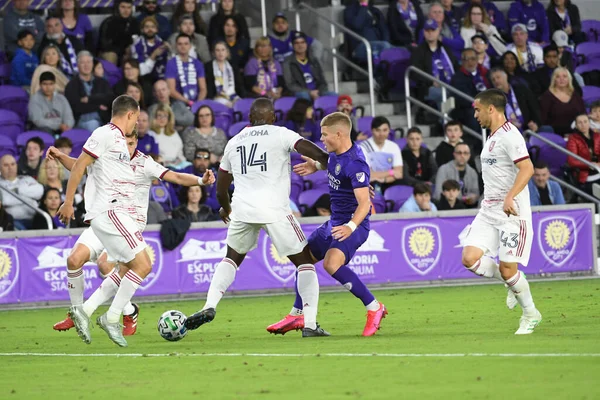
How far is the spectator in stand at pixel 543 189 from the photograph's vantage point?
18.8m

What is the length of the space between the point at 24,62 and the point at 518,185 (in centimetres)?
1178

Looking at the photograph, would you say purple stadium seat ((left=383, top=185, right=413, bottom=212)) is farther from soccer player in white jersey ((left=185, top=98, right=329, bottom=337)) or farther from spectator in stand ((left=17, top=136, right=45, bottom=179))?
soccer player in white jersey ((left=185, top=98, right=329, bottom=337))

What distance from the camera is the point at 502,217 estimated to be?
34.3ft

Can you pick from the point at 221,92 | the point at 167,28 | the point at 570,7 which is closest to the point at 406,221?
the point at 221,92

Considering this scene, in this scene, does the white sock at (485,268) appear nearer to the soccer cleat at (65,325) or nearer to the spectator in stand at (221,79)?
the soccer cleat at (65,325)

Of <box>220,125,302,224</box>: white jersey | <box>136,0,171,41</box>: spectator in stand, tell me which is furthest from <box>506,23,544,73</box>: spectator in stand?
<box>220,125,302,224</box>: white jersey

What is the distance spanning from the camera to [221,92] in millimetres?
20656

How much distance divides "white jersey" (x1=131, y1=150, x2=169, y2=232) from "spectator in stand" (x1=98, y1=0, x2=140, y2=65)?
9214 millimetres

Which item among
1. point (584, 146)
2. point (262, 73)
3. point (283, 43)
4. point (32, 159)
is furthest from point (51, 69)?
point (584, 146)

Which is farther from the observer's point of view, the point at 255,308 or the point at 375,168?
the point at 375,168

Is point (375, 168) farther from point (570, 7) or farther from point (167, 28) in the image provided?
point (570, 7)

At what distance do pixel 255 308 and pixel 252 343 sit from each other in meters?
4.40

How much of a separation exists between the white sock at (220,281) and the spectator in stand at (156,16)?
10.8m

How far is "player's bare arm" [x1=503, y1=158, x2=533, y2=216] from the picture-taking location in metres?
10.1
